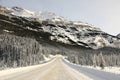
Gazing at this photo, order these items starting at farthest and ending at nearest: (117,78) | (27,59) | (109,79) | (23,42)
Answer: (23,42) < (27,59) < (109,79) < (117,78)

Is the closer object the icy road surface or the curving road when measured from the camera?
the curving road

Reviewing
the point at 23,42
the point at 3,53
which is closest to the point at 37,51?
the point at 23,42

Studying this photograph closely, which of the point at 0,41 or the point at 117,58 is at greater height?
the point at 0,41

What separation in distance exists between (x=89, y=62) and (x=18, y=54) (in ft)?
108

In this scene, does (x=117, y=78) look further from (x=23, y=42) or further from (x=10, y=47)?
(x=23, y=42)

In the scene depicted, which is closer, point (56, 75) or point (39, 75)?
point (39, 75)

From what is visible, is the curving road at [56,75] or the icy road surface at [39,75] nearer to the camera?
the curving road at [56,75]

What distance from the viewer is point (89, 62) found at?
126188mm

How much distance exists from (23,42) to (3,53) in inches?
1088

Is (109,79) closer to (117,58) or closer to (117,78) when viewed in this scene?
(117,78)

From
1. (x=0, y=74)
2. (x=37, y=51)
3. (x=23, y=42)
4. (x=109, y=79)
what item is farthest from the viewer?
(x=37, y=51)

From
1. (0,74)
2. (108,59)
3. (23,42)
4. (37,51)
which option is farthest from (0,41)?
(0,74)

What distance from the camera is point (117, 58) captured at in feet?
421

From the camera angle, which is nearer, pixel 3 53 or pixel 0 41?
pixel 3 53
